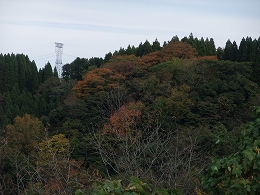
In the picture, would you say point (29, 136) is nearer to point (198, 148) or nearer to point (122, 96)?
point (122, 96)

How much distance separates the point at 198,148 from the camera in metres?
10.4

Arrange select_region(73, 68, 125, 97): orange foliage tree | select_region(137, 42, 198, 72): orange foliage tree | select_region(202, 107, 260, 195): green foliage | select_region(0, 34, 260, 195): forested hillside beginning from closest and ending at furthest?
select_region(202, 107, 260, 195): green foliage < select_region(0, 34, 260, 195): forested hillside < select_region(73, 68, 125, 97): orange foliage tree < select_region(137, 42, 198, 72): orange foliage tree

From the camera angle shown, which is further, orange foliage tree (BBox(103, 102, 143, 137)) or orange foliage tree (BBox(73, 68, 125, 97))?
orange foliage tree (BBox(73, 68, 125, 97))

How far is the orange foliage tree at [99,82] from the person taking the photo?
62.2 feet

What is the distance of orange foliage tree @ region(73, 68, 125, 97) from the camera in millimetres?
18953

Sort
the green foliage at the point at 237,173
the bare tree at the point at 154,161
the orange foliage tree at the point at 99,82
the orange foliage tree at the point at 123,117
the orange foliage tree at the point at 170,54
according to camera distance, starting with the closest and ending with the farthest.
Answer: the green foliage at the point at 237,173 → the bare tree at the point at 154,161 → the orange foliage tree at the point at 123,117 → the orange foliage tree at the point at 99,82 → the orange foliage tree at the point at 170,54

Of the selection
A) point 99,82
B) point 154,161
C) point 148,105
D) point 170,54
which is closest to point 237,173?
point 154,161

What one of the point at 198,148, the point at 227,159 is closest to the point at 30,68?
the point at 198,148

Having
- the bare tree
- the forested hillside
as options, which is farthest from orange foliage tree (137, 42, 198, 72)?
the bare tree

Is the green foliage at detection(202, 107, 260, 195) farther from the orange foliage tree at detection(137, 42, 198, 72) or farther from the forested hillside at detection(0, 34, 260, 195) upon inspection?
the orange foliage tree at detection(137, 42, 198, 72)

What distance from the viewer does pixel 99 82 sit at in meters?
19.0

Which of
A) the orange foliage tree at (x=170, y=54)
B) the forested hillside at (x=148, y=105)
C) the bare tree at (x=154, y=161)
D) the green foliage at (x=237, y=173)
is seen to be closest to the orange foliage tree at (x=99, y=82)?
the forested hillside at (x=148, y=105)

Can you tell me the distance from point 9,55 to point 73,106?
48.9ft

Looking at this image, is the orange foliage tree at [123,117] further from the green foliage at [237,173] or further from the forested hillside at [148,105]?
the green foliage at [237,173]
